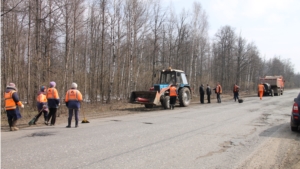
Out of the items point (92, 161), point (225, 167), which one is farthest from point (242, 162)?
point (92, 161)

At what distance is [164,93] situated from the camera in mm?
17688

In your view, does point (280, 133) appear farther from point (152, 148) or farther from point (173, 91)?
point (173, 91)

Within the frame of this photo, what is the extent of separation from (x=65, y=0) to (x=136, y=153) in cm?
1544

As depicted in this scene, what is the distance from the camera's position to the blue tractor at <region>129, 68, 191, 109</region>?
1666 centimetres

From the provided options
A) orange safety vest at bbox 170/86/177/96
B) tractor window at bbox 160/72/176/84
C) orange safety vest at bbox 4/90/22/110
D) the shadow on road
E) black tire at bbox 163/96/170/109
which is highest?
tractor window at bbox 160/72/176/84

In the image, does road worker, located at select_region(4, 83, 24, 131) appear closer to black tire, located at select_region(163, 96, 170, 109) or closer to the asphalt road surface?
the asphalt road surface

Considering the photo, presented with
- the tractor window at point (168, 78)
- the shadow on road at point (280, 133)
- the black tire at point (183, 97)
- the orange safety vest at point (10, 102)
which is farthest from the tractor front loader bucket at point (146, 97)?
the orange safety vest at point (10, 102)

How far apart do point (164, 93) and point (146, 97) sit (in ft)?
5.02

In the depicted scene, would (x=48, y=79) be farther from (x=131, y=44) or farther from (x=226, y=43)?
(x=226, y=43)

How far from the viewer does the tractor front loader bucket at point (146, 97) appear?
16.4 m

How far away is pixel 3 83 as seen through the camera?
17.1m

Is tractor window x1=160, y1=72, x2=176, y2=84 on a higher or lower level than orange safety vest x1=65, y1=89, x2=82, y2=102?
higher

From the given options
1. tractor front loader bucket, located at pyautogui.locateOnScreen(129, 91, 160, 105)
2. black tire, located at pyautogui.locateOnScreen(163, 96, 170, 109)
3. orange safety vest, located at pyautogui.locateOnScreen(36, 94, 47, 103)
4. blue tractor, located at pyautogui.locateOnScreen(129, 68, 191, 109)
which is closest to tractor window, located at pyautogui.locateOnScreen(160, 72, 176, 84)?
blue tractor, located at pyautogui.locateOnScreen(129, 68, 191, 109)

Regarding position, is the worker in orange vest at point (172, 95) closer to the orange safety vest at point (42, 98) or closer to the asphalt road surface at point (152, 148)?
the asphalt road surface at point (152, 148)
